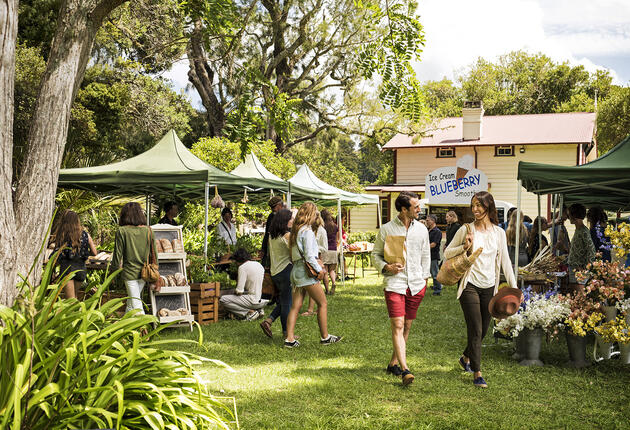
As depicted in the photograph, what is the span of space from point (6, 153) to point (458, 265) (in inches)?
160

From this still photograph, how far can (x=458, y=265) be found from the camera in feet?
18.8

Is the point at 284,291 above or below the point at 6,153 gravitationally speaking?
below

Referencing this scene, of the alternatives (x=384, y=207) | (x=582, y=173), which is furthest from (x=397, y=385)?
(x=384, y=207)

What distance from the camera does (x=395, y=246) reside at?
5.83 meters

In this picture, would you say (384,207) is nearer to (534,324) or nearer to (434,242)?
(434,242)

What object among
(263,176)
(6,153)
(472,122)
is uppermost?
(472,122)

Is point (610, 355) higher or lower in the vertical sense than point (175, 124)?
lower

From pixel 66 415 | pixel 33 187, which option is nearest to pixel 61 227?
pixel 33 187

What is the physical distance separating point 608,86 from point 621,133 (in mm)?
9810

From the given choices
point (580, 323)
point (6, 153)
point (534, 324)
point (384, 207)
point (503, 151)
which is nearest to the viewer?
point (6, 153)

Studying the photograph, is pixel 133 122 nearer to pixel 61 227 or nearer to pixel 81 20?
pixel 61 227

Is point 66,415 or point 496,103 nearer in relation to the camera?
point 66,415

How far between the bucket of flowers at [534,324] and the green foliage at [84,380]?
460 cm

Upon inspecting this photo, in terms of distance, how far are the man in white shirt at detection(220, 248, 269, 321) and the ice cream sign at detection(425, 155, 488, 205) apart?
145 inches
